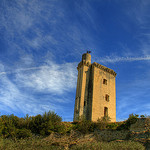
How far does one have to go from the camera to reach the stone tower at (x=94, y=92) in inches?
923

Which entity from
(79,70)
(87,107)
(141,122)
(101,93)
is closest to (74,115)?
(87,107)

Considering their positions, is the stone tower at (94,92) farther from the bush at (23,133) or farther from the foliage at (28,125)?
the bush at (23,133)

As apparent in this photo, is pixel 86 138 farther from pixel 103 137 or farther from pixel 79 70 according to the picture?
pixel 79 70

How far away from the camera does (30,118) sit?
1786cm

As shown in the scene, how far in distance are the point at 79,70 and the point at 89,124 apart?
11.3m

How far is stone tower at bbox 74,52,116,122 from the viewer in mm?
23438

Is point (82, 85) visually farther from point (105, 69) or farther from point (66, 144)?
point (66, 144)

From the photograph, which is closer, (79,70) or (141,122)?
(141,122)

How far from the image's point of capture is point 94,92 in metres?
24.3

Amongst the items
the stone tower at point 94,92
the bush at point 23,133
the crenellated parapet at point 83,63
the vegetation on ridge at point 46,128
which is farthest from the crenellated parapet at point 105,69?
the bush at point 23,133

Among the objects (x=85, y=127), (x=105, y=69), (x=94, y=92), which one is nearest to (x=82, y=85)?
(x=94, y=92)

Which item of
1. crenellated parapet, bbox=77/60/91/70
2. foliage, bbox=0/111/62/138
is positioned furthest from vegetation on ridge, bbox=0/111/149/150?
crenellated parapet, bbox=77/60/91/70

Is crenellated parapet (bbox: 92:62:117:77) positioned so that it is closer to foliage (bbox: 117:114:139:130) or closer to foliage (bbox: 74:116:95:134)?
foliage (bbox: 74:116:95:134)

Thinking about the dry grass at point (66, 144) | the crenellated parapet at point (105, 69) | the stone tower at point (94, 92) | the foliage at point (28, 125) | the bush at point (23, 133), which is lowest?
the dry grass at point (66, 144)
